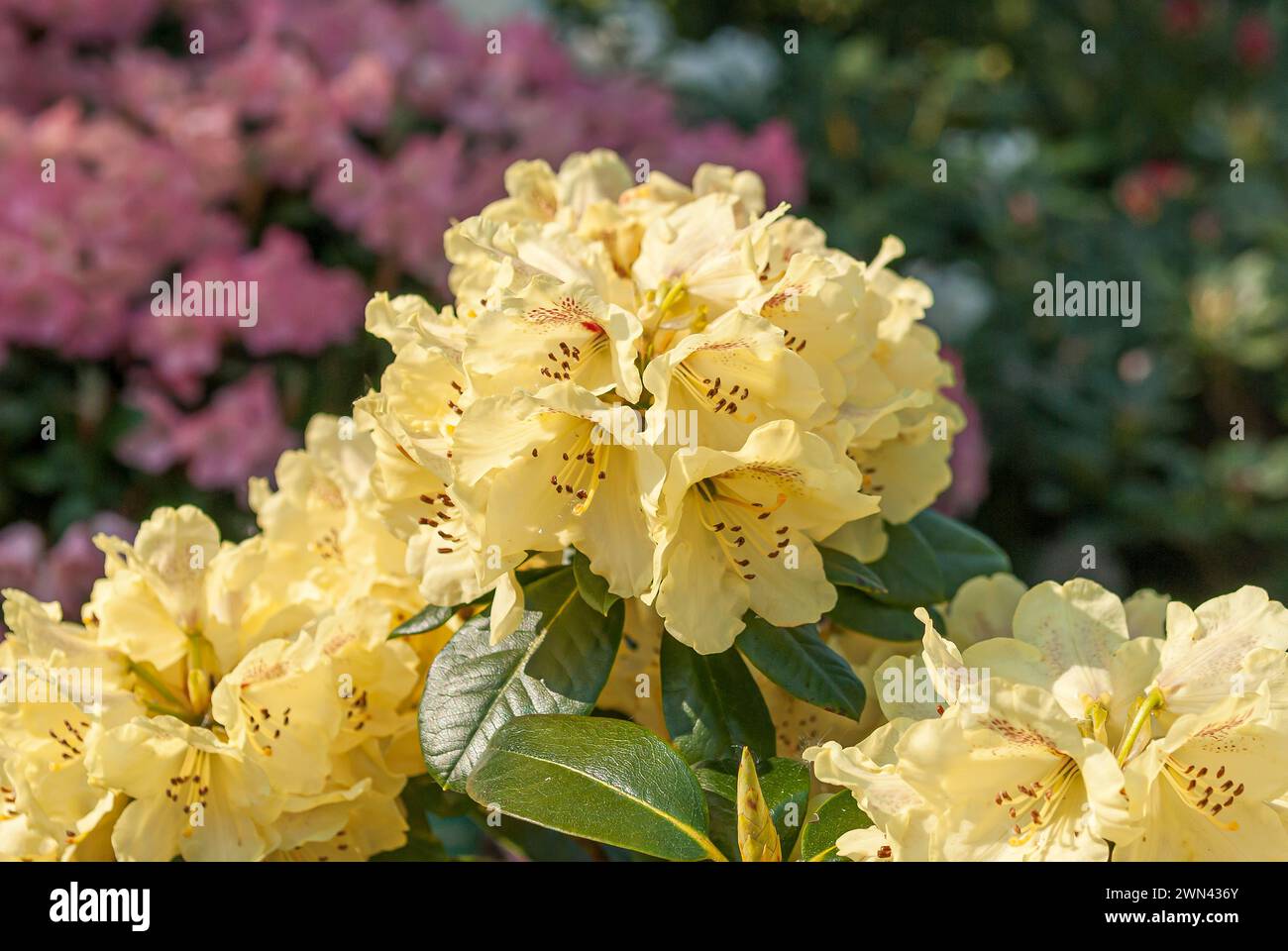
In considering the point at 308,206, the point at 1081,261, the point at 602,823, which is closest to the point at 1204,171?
the point at 1081,261

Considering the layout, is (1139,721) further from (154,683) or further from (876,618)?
(154,683)

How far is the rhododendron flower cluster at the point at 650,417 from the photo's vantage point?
67cm

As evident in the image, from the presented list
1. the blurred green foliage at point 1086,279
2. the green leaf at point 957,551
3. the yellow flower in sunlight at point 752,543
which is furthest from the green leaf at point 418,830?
the blurred green foliage at point 1086,279

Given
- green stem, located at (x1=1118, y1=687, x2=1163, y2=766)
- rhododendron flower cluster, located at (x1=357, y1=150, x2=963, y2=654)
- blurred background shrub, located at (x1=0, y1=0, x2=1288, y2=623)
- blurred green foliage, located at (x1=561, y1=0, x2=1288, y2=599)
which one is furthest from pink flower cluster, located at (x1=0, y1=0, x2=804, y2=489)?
green stem, located at (x1=1118, y1=687, x2=1163, y2=766)

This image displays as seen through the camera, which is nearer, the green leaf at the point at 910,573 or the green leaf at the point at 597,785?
the green leaf at the point at 597,785

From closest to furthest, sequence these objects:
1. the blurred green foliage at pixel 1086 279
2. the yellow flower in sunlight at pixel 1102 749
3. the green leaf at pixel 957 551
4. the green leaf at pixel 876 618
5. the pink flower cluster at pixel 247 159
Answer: the yellow flower in sunlight at pixel 1102 749
the green leaf at pixel 876 618
the green leaf at pixel 957 551
the pink flower cluster at pixel 247 159
the blurred green foliage at pixel 1086 279

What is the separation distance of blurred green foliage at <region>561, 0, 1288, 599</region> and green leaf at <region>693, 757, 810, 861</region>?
Answer: 2111 mm

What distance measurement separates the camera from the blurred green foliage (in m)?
2.84

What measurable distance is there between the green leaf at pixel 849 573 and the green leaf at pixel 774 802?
0.32 ft

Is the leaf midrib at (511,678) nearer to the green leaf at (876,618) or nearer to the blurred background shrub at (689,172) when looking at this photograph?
the green leaf at (876,618)
